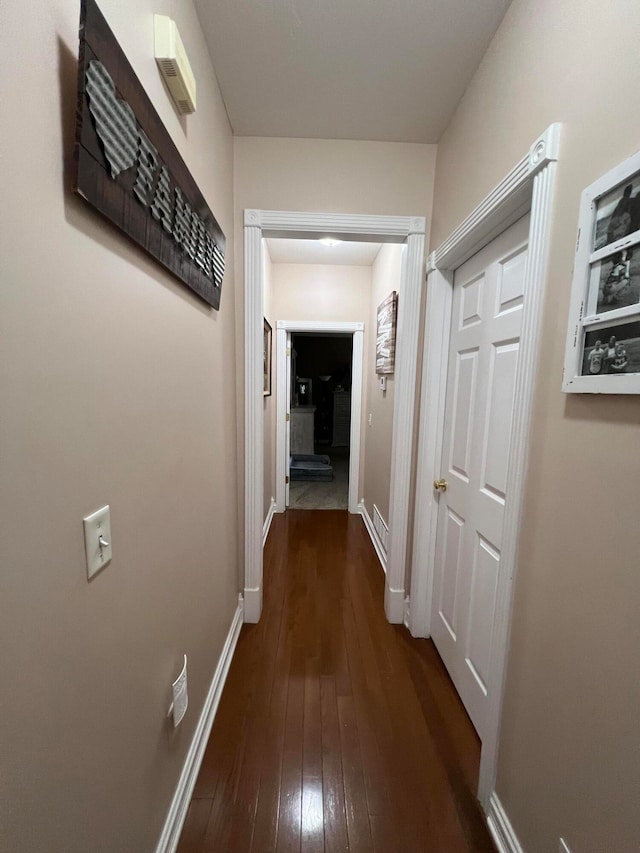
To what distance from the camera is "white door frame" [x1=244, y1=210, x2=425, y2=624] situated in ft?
5.57

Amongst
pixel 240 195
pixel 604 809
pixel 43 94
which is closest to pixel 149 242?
pixel 43 94

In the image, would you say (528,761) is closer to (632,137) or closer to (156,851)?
(156,851)

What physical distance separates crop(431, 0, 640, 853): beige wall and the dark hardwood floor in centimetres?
29

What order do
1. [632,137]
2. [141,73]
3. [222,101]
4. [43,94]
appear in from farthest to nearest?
[222,101] < [141,73] < [632,137] < [43,94]

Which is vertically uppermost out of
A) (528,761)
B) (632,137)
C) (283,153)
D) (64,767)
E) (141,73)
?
(283,153)

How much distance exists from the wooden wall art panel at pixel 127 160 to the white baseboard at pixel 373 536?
7.50 ft

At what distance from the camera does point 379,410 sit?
2938mm

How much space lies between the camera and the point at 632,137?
2.18 ft

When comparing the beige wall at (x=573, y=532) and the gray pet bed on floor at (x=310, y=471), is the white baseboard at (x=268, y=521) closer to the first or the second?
the gray pet bed on floor at (x=310, y=471)

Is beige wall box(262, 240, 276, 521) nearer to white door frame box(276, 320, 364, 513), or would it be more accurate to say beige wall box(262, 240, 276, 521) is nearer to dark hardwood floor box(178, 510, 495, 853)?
white door frame box(276, 320, 364, 513)

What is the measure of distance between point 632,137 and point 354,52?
3.69 ft

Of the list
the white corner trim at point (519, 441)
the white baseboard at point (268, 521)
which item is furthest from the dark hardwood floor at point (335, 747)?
the white baseboard at point (268, 521)

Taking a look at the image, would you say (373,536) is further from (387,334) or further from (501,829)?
(501,829)

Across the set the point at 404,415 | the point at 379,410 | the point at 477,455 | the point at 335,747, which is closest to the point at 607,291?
the point at 477,455
